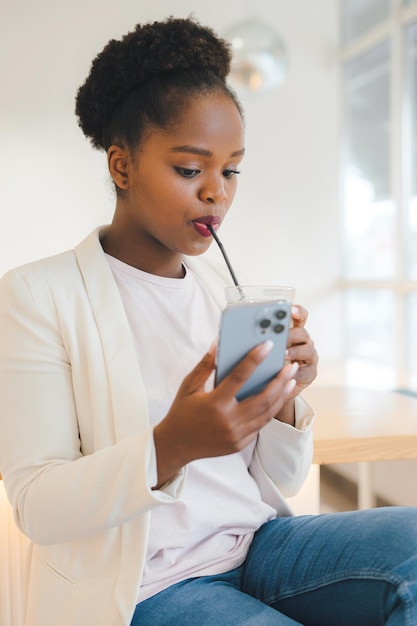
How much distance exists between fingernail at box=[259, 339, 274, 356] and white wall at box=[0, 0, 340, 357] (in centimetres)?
402

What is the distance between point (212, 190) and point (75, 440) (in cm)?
37

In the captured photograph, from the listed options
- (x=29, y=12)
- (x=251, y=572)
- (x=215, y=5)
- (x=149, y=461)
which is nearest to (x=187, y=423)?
(x=149, y=461)

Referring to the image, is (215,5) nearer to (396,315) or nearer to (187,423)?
(396,315)

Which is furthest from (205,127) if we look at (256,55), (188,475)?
(256,55)

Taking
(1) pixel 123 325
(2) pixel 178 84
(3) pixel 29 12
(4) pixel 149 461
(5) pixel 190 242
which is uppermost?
(3) pixel 29 12

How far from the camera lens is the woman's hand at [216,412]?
0.64 metres

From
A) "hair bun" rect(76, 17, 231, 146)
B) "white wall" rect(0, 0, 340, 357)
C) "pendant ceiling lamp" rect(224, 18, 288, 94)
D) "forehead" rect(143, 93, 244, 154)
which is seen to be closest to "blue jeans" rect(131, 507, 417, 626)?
"forehead" rect(143, 93, 244, 154)

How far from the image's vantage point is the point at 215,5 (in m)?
4.82

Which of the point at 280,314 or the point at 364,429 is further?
the point at 364,429

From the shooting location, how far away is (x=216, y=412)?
0.64 meters

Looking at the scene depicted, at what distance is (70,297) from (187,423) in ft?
0.98

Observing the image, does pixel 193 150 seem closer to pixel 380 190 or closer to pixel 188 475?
pixel 188 475

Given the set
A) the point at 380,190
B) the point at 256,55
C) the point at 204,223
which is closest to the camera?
the point at 204,223

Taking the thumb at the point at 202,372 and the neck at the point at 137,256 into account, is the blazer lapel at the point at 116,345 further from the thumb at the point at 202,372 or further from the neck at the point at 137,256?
the thumb at the point at 202,372
